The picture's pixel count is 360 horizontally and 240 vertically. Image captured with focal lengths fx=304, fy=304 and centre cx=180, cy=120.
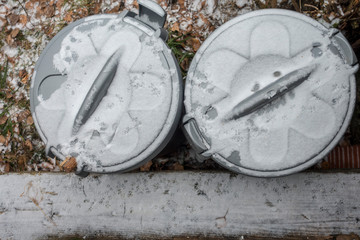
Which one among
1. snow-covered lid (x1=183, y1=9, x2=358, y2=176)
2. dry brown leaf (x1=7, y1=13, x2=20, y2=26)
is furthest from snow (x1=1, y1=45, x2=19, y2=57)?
snow-covered lid (x1=183, y1=9, x2=358, y2=176)

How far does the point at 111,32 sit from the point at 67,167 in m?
0.65

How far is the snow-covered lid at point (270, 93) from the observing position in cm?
126

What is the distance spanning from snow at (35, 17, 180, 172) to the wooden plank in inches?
19.4

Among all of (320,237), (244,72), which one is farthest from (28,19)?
(320,237)

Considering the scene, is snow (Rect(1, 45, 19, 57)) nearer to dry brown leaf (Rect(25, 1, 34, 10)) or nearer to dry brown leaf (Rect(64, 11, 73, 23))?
dry brown leaf (Rect(25, 1, 34, 10))

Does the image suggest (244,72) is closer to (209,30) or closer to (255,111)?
(255,111)

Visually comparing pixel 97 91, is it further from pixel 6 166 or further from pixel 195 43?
pixel 6 166

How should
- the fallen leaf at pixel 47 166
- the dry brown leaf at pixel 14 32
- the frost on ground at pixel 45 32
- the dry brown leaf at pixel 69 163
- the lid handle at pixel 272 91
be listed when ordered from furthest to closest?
the dry brown leaf at pixel 14 32, the fallen leaf at pixel 47 166, the frost on ground at pixel 45 32, the dry brown leaf at pixel 69 163, the lid handle at pixel 272 91

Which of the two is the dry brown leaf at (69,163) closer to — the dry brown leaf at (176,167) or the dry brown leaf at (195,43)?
the dry brown leaf at (176,167)

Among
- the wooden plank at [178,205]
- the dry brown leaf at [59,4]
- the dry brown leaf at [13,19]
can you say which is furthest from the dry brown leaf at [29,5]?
the wooden plank at [178,205]

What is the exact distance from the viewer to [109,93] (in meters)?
1.36

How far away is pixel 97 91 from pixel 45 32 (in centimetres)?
120

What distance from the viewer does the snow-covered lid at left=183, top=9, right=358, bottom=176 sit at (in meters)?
1.26

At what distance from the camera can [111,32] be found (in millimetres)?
1399
